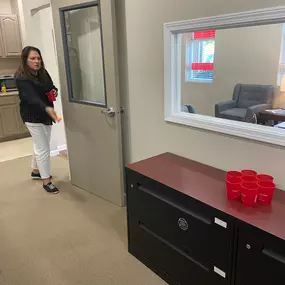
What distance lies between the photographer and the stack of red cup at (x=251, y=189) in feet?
4.73

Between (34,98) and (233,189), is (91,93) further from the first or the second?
(233,189)

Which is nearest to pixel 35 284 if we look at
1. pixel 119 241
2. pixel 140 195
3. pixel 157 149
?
pixel 119 241

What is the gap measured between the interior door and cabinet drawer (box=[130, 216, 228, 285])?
0.77 meters

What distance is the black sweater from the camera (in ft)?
9.00

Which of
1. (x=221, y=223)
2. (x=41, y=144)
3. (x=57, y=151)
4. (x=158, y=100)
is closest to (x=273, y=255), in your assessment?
(x=221, y=223)

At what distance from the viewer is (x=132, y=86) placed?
8.07ft

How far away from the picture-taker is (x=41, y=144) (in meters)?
3.06

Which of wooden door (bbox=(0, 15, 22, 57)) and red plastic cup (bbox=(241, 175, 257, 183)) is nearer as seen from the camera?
red plastic cup (bbox=(241, 175, 257, 183))

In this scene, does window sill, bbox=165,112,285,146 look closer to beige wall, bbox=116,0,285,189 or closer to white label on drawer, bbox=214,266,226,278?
beige wall, bbox=116,0,285,189

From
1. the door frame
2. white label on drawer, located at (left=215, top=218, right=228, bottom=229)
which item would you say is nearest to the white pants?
the door frame

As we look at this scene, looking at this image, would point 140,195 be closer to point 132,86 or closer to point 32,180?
point 132,86

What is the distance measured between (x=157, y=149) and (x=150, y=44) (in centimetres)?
82

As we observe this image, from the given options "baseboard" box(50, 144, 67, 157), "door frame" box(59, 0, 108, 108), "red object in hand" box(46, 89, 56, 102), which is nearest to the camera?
"door frame" box(59, 0, 108, 108)

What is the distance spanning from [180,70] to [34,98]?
57.1 inches
